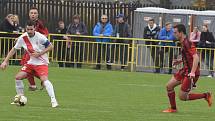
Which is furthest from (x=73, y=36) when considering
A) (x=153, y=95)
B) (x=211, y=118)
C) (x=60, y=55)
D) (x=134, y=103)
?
(x=211, y=118)

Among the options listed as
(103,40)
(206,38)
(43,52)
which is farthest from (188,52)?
(103,40)

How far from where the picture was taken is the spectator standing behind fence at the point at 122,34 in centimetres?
2805

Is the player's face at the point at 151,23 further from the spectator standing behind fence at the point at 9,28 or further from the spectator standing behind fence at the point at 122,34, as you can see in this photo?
the spectator standing behind fence at the point at 9,28

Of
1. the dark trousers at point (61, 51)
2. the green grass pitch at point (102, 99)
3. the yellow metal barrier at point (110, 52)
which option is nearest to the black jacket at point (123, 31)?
the yellow metal barrier at point (110, 52)

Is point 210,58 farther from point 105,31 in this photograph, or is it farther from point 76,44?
point 76,44

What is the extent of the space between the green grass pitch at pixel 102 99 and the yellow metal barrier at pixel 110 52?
4.78 feet

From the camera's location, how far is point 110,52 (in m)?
28.0

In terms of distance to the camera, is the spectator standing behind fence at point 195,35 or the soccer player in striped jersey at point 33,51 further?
the spectator standing behind fence at point 195,35

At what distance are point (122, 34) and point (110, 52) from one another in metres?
0.92

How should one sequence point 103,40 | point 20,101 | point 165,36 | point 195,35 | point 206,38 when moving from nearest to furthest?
point 20,101 → point 195,35 → point 206,38 → point 165,36 → point 103,40

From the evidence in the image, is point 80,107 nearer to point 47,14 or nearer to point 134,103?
point 134,103

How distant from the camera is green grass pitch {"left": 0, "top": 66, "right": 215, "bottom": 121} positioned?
531 inches

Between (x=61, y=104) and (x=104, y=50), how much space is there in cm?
1257

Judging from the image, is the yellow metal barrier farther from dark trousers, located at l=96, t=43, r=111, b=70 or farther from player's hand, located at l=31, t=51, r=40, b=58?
player's hand, located at l=31, t=51, r=40, b=58
